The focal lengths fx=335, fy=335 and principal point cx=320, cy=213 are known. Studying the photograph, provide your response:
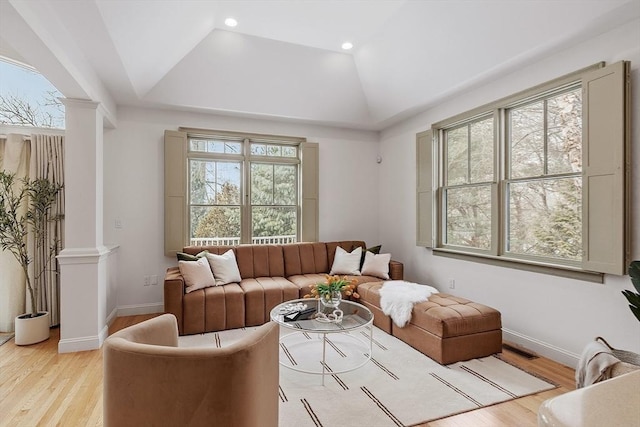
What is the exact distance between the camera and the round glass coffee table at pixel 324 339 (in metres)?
2.64

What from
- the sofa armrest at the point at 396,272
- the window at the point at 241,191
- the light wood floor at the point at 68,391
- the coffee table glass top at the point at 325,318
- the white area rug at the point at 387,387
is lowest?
the light wood floor at the point at 68,391

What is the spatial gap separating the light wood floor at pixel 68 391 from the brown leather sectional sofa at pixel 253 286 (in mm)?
852

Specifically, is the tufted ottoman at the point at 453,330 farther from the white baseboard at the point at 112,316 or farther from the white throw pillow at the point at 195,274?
the white baseboard at the point at 112,316

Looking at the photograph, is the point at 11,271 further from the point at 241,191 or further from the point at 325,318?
the point at 325,318

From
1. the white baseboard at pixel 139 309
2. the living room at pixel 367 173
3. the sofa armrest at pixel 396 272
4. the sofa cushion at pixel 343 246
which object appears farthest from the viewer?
the sofa cushion at pixel 343 246

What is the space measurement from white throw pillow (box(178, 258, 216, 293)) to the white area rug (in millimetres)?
1199

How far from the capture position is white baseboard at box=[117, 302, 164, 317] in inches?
164

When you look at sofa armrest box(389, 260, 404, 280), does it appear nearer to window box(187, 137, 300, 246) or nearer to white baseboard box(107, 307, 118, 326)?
window box(187, 137, 300, 246)

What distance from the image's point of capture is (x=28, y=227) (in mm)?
3643

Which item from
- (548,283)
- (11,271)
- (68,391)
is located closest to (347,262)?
(548,283)

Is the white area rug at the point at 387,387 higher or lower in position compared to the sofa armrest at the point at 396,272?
lower

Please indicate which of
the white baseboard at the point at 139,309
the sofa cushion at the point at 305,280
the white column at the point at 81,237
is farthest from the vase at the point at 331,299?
the white baseboard at the point at 139,309

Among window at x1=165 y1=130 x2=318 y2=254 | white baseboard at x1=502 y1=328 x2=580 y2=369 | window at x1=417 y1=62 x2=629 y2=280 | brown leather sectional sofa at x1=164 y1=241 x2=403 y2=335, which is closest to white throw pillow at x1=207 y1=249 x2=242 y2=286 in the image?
brown leather sectional sofa at x1=164 y1=241 x2=403 y2=335

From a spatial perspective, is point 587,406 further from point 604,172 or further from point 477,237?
point 477,237
